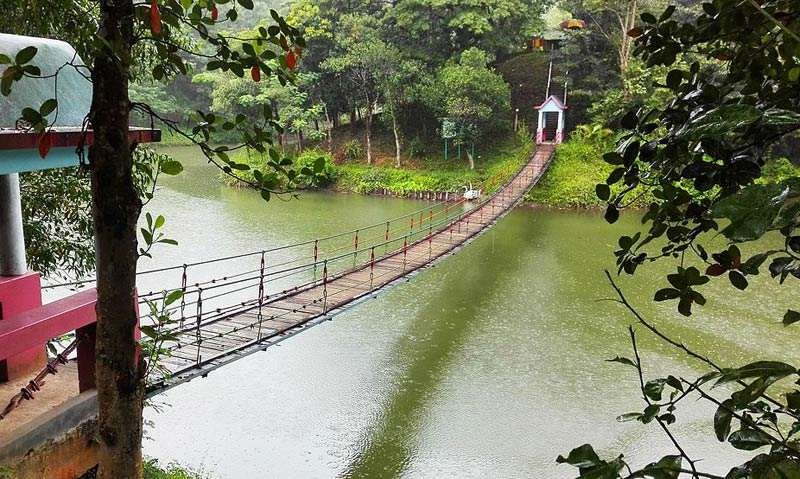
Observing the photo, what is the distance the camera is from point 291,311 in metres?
4.23

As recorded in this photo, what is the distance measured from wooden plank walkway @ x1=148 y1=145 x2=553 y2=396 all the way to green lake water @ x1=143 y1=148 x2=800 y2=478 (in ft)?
1.33

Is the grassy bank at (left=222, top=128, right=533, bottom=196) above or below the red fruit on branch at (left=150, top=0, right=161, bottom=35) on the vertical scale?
below

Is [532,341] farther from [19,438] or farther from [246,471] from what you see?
[19,438]

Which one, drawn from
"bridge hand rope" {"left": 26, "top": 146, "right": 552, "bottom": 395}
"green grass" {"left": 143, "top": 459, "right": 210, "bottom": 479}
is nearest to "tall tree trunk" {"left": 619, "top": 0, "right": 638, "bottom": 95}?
"bridge hand rope" {"left": 26, "top": 146, "right": 552, "bottom": 395}

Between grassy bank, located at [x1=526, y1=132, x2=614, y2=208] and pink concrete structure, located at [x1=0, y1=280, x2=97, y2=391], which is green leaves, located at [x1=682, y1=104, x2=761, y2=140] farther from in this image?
grassy bank, located at [x1=526, y1=132, x2=614, y2=208]

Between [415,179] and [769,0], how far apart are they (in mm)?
12050

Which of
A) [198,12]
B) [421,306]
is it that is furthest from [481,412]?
[198,12]

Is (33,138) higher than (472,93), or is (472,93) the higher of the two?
(472,93)

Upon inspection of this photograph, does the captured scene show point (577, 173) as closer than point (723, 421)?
No

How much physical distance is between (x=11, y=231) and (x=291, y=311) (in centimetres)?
192

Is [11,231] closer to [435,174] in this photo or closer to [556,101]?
[435,174]

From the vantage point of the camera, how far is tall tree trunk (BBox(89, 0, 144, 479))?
0.92 metres

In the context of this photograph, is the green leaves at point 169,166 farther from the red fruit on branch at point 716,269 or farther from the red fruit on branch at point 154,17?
the red fruit on branch at point 716,269

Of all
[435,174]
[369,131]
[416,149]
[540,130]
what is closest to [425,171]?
[435,174]
